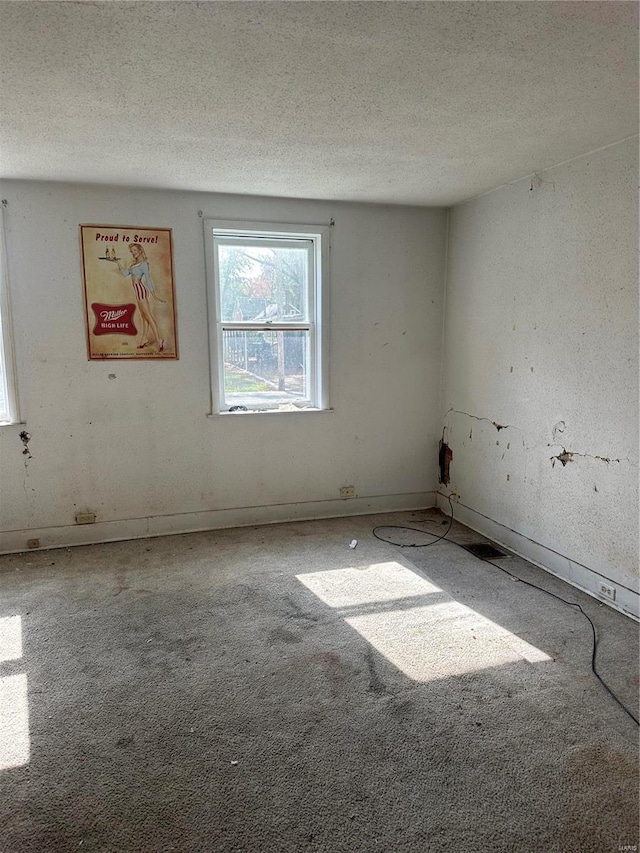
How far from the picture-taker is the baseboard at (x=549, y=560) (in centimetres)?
281

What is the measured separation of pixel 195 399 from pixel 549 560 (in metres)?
2.66

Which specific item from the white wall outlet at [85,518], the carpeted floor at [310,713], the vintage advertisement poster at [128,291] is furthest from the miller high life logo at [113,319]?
→ the carpeted floor at [310,713]

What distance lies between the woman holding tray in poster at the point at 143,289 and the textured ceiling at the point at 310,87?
0.56 meters

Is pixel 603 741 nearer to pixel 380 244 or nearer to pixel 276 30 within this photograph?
pixel 276 30

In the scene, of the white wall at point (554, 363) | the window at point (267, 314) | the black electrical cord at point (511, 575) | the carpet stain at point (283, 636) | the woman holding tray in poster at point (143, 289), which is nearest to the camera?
the black electrical cord at point (511, 575)

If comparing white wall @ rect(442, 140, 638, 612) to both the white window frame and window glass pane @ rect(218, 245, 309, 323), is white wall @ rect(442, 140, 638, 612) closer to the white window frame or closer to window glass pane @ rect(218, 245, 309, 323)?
window glass pane @ rect(218, 245, 309, 323)

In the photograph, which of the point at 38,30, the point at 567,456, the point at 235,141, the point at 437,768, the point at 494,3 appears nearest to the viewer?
the point at 494,3

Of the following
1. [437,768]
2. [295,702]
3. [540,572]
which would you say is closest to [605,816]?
[437,768]

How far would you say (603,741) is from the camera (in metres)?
1.93

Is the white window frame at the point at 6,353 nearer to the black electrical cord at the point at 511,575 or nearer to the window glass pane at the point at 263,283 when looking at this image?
the window glass pane at the point at 263,283

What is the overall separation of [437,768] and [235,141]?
2.88 m

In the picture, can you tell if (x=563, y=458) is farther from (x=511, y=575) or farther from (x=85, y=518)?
(x=85, y=518)

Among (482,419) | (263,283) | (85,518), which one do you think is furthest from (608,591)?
(85,518)

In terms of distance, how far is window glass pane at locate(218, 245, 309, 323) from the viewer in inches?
155
